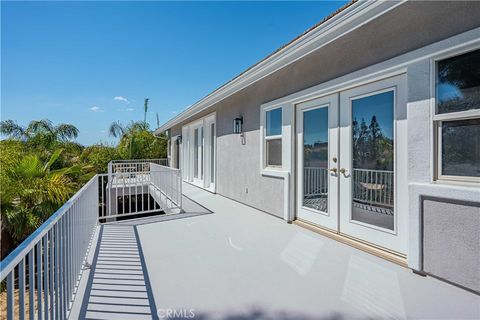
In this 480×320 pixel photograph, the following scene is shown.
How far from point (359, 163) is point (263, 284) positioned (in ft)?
7.36

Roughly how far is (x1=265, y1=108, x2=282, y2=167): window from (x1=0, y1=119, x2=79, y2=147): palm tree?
10.0 meters

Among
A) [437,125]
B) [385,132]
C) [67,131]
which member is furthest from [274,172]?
[67,131]


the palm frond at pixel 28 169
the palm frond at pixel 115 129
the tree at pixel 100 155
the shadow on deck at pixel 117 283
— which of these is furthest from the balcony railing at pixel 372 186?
the palm frond at pixel 115 129

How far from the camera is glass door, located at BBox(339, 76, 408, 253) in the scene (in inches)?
122

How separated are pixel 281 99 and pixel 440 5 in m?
2.83

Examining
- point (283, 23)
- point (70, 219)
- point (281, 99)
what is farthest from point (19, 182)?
point (283, 23)

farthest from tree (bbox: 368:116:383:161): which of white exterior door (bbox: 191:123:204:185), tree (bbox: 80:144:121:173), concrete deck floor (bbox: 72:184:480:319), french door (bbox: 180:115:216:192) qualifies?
tree (bbox: 80:144:121:173)

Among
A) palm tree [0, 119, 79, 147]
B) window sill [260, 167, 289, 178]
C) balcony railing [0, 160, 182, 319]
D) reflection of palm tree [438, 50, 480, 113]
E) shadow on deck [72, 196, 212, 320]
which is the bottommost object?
shadow on deck [72, 196, 212, 320]

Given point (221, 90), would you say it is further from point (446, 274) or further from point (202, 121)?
point (446, 274)

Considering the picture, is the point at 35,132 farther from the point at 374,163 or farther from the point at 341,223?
the point at 374,163

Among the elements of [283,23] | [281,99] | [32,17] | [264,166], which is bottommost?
[264,166]

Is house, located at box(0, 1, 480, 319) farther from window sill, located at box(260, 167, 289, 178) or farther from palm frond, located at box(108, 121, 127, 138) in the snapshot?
palm frond, located at box(108, 121, 127, 138)

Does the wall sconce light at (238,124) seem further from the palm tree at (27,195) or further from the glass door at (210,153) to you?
the palm tree at (27,195)

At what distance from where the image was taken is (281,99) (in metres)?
5.06
